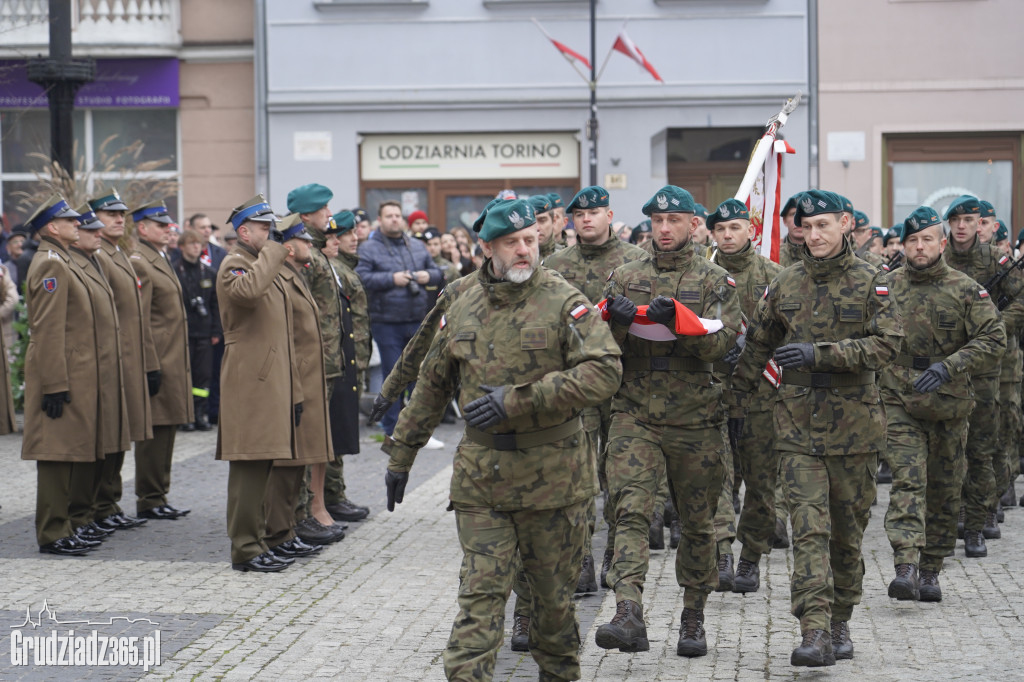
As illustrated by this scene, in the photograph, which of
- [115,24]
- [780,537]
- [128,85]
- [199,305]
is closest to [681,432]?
[780,537]

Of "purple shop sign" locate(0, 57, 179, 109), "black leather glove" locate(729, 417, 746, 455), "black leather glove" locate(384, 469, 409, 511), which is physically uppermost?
"purple shop sign" locate(0, 57, 179, 109)

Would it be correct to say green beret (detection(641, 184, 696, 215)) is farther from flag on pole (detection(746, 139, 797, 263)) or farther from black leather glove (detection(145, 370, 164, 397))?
black leather glove (detection(145, 370, 164, 397))

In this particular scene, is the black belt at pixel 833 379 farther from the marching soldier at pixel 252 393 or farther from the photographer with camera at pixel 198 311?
the photographer with camera at pixel 198 311

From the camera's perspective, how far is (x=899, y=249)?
1303 cm

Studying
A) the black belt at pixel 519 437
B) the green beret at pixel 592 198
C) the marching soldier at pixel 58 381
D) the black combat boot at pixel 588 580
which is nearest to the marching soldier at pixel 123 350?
the marching soldier at pixel 58 381

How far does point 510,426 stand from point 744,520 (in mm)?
3294

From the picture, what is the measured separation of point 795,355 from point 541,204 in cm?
314

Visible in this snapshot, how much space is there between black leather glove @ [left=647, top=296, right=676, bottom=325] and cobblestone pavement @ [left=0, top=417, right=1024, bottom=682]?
1.66m

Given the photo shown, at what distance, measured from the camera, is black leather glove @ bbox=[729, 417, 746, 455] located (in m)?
9.38

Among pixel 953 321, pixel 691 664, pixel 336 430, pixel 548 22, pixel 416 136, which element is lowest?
pixel 691 664

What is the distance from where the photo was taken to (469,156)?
2281 cm

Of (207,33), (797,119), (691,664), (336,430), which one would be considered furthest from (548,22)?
(691,664)

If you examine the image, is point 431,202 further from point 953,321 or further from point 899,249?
point 953,321

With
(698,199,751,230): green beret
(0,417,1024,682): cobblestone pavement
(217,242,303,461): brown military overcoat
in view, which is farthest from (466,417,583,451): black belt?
(698,199,751,230): green beret
